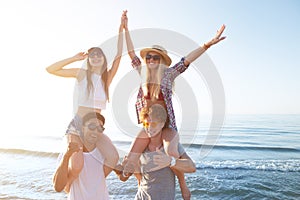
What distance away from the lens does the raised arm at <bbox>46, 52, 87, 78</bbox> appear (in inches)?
158

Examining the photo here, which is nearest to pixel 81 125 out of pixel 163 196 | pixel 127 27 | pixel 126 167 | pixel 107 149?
pixel 107 149

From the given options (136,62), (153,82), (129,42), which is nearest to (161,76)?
(153,82)

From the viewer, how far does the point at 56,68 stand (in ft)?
13.2

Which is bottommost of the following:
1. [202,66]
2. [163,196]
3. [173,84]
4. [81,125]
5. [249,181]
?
[249,181]

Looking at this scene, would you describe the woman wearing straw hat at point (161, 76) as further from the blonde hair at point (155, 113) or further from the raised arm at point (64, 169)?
the raised arm at point (64, 169)

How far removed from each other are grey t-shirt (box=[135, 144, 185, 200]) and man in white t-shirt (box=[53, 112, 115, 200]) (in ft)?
1.48

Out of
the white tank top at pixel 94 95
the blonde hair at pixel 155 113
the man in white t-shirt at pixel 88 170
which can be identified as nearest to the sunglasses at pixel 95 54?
the white tank top at pixel 94 95

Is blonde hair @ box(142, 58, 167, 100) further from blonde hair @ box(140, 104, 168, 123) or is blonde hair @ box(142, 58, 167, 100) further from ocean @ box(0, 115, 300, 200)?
ocean @ box(0, 115, 300, 200)

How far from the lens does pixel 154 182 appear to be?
363cm

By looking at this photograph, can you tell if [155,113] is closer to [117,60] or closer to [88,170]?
[117,60]

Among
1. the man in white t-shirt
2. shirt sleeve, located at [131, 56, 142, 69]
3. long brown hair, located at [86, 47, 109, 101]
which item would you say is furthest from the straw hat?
the man in white t-shirt

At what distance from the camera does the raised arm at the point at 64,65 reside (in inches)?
158

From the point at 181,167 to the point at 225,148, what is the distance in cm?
1060

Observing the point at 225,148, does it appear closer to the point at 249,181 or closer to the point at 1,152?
the point at 249,181
